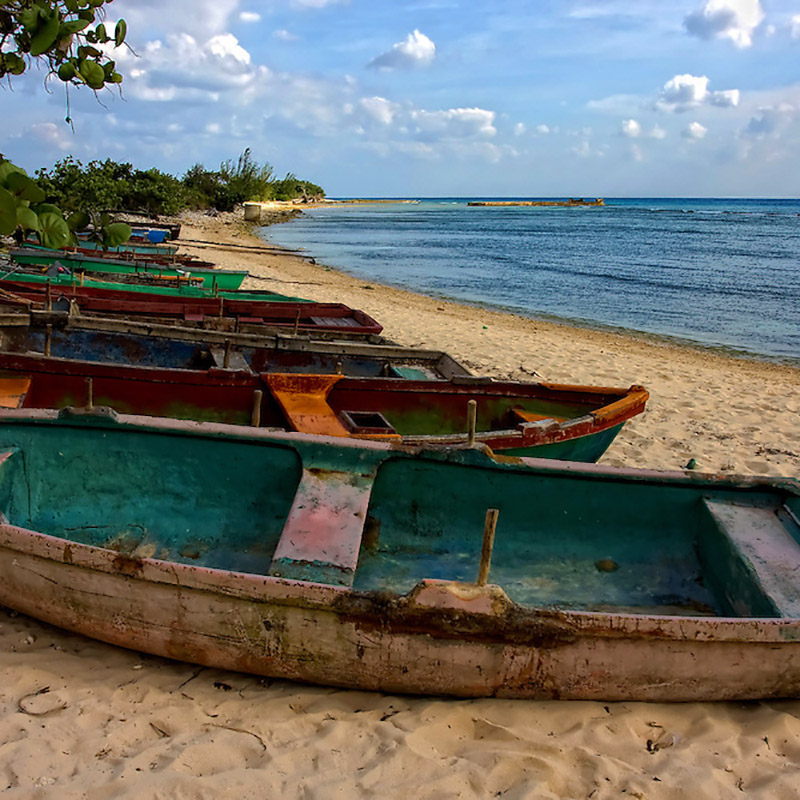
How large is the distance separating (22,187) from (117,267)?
11.5 meters

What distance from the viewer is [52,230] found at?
2.03 metres

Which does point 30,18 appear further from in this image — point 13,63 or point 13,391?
point 13,391

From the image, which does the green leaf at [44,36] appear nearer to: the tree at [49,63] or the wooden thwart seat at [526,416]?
the tree at [49,63]

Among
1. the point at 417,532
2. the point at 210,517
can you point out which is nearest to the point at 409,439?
the point at 417,532

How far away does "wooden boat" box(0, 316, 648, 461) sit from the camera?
4641 mm

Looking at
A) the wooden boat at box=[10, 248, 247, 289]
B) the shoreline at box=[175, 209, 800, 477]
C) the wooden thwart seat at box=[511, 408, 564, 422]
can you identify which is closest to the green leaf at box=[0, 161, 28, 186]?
the wooden thwart seat at box=[511, 408, 564, 422]

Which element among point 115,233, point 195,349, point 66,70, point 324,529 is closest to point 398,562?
point 324,529

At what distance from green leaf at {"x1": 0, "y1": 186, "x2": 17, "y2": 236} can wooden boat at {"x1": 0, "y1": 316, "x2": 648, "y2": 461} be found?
2662mm

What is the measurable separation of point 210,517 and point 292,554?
1.01m

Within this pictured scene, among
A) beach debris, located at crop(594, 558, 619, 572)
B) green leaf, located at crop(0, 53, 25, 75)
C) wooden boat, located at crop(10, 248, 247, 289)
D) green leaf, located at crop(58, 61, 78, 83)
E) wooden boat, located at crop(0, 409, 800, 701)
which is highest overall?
green leaf, located at crop(0, 53, 25, 75)

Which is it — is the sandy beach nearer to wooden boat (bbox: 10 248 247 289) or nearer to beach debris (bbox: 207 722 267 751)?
beach debris (bbox: 207 722 267 751)

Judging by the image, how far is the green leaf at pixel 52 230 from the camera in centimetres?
202

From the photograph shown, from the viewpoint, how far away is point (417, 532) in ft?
13.2

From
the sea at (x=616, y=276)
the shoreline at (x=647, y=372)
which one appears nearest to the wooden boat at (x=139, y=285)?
the shoreline at (x=647, y=372)
